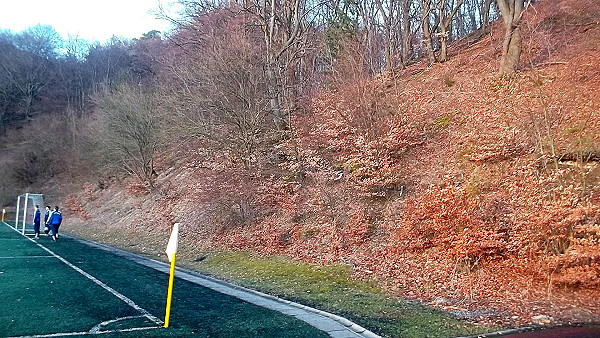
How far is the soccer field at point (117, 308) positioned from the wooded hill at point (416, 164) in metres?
4.06

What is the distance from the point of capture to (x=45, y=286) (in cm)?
1223

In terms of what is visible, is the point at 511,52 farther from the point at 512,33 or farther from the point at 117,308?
the point at 117,308

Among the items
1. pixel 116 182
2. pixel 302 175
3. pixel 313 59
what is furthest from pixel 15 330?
pixel 116 182

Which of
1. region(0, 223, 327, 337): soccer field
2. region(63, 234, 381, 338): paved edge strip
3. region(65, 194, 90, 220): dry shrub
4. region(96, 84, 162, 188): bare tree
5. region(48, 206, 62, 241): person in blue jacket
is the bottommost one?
region(63, 234, 381, 338): paved edge strip

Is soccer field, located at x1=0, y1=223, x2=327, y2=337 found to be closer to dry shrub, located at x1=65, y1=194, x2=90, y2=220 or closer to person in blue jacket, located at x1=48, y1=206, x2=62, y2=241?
person in blue jacket, located at x1=48, y1=206, x2=62, y2=241

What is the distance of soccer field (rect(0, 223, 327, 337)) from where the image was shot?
8.14 meters

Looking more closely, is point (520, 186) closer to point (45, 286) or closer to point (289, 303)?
point (289, 303)

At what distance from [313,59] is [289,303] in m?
21.0

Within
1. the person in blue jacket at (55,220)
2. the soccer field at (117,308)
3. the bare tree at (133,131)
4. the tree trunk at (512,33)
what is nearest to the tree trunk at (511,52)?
the tree trunk at (512,33)

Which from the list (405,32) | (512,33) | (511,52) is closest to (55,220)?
(405,32)

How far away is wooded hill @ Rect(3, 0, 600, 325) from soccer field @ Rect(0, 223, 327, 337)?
406 cm

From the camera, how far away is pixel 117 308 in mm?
9820

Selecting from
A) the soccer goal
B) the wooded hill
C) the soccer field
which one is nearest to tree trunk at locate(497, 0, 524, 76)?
the wooded hill

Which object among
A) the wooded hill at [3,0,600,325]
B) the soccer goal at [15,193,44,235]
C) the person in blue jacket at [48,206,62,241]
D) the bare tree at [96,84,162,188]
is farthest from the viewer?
the bare tree at [96,84,162,188]
